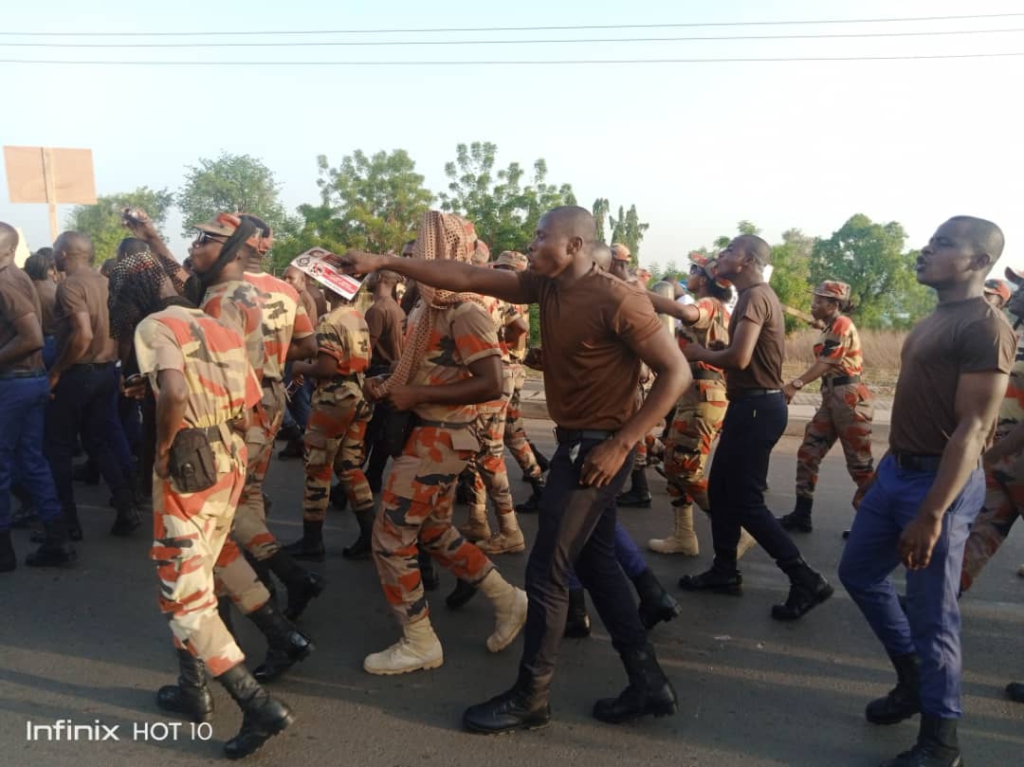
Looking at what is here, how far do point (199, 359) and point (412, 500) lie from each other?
1.12 metres

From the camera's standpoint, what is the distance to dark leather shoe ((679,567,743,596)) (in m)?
4.52

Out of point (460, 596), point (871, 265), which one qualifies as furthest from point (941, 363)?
point (871, 265)

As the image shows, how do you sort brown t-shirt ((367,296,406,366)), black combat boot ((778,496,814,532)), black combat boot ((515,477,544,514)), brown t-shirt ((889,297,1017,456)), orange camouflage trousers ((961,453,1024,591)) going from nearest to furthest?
brown t-shirt ((889,297,1017,456)) < orange camouflage trousers ((961,453,1024,591)) < brown t-shirt ((367,296,406,366)) < black combat boot ((778,496,814,532)) < black combat boot ((515,477,544,514))

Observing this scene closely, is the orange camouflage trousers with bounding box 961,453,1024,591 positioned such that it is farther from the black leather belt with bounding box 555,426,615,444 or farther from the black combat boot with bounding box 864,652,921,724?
the black leather belt with bounding box 555,426,615,444

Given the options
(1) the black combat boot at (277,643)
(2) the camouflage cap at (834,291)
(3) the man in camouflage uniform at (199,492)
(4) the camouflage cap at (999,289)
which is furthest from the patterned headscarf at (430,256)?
(4) the camouflage cap at (999,289)

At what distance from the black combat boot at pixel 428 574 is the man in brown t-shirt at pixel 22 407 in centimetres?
223

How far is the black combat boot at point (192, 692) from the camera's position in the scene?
3117mm

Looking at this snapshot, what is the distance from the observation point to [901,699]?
3176 millimetres

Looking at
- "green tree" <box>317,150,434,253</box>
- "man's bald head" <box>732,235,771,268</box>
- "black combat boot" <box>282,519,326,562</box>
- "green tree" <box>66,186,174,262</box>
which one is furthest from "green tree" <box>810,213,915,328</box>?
"green tree" <box>66,186,174,262</box>

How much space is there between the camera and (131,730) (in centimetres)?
307

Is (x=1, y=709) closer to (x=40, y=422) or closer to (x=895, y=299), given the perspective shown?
(x=40, y=422)

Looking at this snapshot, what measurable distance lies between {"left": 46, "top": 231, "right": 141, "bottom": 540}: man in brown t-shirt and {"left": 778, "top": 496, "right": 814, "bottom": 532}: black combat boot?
4.82 meters

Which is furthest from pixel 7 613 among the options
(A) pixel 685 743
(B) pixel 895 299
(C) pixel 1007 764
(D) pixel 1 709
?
(B) pixel 895 299

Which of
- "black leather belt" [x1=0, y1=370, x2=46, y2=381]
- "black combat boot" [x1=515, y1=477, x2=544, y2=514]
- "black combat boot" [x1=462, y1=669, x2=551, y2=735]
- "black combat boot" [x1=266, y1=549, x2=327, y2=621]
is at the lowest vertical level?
"black combat boot" [x1=515, y1=477, x2=544, y2=514]
